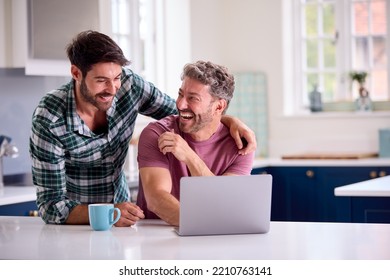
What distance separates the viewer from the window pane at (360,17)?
22.3ft

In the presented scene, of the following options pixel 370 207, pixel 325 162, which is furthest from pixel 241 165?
pixel 325 162

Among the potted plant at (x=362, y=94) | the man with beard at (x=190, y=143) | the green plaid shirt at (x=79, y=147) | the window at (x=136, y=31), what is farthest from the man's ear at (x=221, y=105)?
the potted plant at (x=362, y=94)

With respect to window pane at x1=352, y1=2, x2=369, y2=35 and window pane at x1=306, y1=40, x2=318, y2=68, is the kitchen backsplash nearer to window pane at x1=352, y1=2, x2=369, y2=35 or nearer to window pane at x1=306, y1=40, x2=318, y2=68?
window pane at x1=306, y1=40, x2=318, y2=68

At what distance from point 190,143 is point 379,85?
407 centimetres

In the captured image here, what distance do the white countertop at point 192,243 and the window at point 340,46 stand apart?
4.33m

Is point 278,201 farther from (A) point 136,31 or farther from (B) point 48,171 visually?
(B) point 48,171

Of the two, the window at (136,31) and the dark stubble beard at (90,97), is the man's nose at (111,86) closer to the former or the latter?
the dark stubble beard at (90,97)

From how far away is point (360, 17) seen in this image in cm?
683

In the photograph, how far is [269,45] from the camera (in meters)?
6.88

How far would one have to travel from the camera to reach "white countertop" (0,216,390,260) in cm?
219

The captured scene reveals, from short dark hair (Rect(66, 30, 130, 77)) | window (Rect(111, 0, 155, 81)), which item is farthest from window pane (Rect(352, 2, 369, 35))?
short dark hair (Rect(66, 30, 130, 77))

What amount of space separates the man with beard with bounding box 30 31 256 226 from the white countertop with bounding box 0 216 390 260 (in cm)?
13
